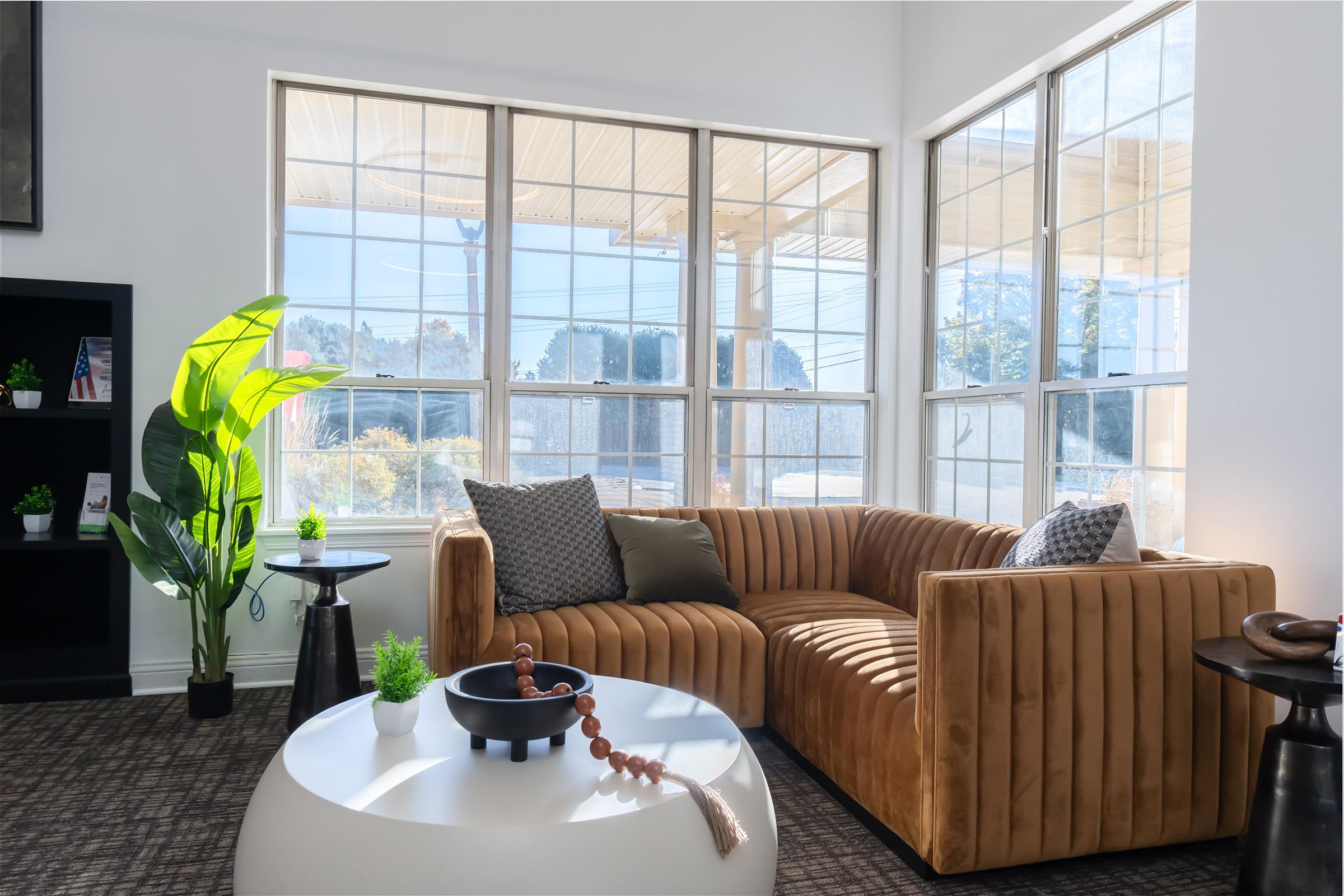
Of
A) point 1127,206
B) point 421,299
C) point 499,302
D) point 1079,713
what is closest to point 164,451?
point 421,299

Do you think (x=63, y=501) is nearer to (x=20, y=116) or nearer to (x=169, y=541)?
(x=169, y=541)

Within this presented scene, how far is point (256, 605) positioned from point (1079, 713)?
10.6 feet

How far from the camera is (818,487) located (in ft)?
15.0

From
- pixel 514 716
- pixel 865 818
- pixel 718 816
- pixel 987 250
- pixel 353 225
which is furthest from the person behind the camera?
pixel 987 250

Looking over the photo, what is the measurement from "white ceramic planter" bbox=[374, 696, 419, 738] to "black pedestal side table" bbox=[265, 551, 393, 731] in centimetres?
138

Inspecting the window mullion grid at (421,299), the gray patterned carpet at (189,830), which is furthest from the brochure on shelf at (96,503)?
the window mullion grid at (421,299)

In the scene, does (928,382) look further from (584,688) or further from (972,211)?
(584,688)

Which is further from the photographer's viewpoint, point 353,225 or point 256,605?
point 353,225

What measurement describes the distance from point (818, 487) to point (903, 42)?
7.90ft

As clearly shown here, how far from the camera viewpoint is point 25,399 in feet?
11.0

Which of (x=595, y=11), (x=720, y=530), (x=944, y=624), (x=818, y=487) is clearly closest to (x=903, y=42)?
(x=595, y=11)

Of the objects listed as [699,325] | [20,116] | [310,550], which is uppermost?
[20,116]

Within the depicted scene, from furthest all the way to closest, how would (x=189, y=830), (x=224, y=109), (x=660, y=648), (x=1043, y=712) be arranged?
(x=224, y=109), (x=660, y=648), (x=189, y=830), (x=1043, y=712)

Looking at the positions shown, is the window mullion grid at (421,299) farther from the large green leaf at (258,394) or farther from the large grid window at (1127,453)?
the large grid window at (1127,453)
